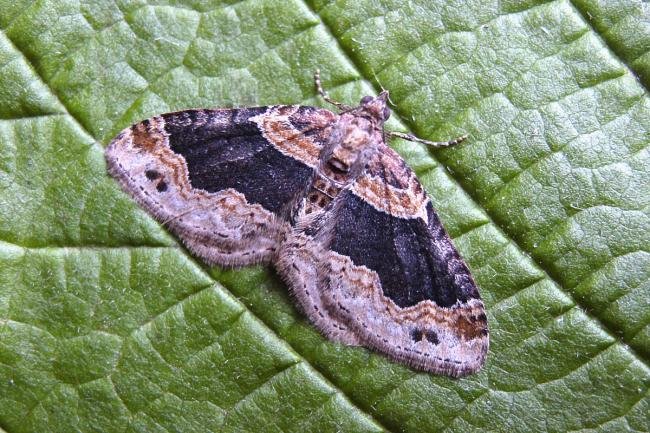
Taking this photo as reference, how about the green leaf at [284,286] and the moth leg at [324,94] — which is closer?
the green leaf at [284,286]

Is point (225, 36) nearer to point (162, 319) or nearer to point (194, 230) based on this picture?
point (194, 230)

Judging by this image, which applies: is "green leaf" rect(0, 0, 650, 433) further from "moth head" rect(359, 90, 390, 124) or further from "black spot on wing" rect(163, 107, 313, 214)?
"black spot on wing" rect(163, 107, 313, 214)

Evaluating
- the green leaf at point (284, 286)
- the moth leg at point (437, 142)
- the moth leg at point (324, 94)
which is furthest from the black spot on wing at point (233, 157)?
the moth leg at point (437, 142)

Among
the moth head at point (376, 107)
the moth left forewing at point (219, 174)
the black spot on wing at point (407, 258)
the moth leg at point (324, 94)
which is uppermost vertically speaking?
the moth leg at point (324, 94)

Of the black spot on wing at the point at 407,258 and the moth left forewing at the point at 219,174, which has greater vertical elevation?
the moth left forewing at the point at 219,174

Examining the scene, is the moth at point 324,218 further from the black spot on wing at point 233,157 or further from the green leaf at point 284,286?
the green leaf at point 284,286

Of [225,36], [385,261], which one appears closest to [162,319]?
[385,261]

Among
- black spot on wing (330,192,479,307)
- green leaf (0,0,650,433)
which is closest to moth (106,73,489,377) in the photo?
black spot on wing (330,192,479,307)
